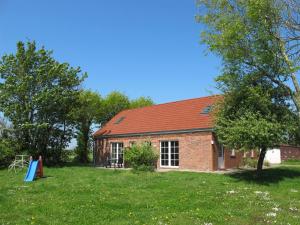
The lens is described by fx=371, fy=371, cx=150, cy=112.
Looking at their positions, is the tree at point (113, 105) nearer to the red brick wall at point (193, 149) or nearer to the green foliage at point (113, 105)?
the green foliage at point (113, 105)

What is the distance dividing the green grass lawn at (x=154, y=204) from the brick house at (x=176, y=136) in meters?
7.17

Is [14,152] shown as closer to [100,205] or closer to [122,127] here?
[122,127]

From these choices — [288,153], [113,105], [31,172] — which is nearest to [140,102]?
[113,105]

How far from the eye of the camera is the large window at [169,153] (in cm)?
2786

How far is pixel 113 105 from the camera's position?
157ft

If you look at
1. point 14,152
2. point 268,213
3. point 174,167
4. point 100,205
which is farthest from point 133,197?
point 14,152

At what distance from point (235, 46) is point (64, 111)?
18.5 m

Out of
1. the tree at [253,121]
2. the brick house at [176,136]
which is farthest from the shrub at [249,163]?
the tree at [253,121]

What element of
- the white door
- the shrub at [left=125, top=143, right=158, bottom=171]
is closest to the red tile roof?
the white door

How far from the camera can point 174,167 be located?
91.0 ft

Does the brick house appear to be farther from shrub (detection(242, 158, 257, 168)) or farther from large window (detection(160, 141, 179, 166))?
shrub (detection(242, 158, 257, 168))

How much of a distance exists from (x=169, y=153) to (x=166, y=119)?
3.31m

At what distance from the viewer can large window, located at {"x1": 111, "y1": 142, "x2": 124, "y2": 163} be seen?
109 ft

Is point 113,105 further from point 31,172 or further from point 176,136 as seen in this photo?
point 31,172
